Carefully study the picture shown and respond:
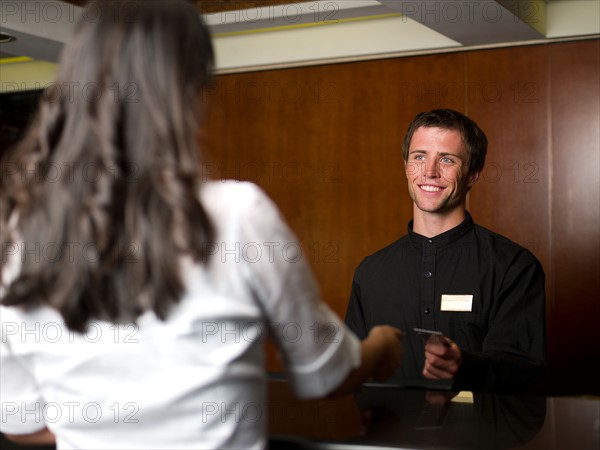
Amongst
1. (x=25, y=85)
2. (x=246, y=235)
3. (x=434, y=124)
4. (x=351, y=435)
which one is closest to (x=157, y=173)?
(x=246, y=235)

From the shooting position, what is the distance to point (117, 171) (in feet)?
3.26

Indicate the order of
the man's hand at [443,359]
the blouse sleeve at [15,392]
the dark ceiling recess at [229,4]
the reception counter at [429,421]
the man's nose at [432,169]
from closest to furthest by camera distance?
the blouse sleeve at [15,392], the reception counter at [429,421], the man's hand at [443,359], the man's nose at [432,169], the dark ceiling recess at [229,4]

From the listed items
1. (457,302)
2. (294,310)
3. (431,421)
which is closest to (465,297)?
(457,302)

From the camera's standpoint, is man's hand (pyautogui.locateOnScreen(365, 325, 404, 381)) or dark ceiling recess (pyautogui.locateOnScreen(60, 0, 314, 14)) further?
dark ceiling recess (pyautogui.locateOnScreen(60, 0, 314, 14))

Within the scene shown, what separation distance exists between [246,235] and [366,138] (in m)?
4.97

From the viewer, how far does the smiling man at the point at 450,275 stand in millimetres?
2639

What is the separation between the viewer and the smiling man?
264cm

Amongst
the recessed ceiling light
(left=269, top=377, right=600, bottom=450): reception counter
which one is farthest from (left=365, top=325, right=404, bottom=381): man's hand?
the recessed ceiling light

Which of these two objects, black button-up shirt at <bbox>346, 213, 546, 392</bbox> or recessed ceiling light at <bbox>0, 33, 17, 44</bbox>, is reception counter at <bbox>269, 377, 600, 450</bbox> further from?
recessed ceiling light at <bbox>0, 33, 17, 44</bbox>

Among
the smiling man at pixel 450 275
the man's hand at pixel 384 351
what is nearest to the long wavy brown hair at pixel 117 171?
the man's hand at pixel 384 351

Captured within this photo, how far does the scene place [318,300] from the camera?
110cm

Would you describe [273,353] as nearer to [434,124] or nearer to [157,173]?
[434,124]

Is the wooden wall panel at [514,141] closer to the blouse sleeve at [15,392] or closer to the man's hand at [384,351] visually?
the man's hand at [384,351]

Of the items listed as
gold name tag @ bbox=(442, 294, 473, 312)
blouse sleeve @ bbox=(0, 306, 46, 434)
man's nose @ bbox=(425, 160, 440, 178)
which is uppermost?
man's nose @ bbox=(425, 160, 440, 178)
